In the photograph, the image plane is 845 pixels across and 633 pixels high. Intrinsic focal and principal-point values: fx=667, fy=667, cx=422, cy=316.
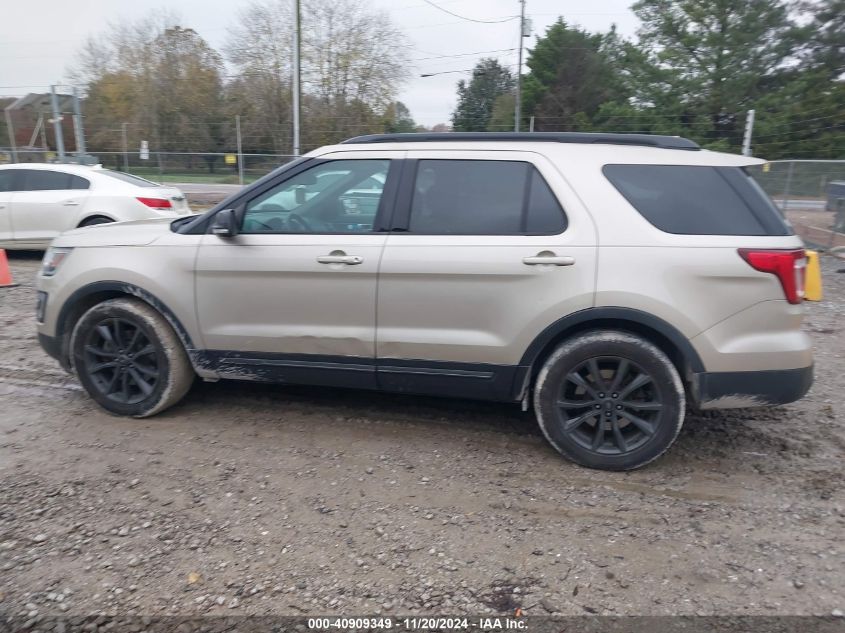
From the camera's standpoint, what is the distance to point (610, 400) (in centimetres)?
364

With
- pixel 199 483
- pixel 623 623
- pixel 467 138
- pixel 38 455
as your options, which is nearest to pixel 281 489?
pixel 199 483

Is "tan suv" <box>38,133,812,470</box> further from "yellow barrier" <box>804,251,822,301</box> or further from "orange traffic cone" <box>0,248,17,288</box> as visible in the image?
"orange traffic cone" <box>0,248,17,288</box>

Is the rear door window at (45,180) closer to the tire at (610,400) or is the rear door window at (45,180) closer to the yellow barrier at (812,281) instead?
the tire at (610,400)

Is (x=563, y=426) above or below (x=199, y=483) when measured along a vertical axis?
above

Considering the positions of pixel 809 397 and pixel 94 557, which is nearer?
pixel 94 557

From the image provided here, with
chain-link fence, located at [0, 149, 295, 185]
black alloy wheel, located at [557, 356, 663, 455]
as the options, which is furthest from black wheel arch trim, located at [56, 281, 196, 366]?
chain-link fence, located at [0, 149, 295, 185]

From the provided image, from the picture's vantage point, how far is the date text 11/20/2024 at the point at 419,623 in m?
2.52

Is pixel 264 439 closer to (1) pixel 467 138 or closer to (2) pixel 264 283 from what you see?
(2) pixel 264 283

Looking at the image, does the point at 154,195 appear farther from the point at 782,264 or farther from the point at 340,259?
the point at 782,264

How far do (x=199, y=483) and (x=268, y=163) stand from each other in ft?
78.6

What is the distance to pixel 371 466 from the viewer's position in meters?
A: 3.76

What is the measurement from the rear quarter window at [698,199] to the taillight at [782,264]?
128 millimetres

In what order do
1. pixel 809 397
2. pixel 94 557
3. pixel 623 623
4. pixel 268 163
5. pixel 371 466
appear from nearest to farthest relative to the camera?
1. pixel 623 623
2. pixel 94 557
3. pixel 371 466
4. pixel 809 397
5. pixel 268 163

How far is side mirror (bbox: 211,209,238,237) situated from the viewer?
3969 mm
